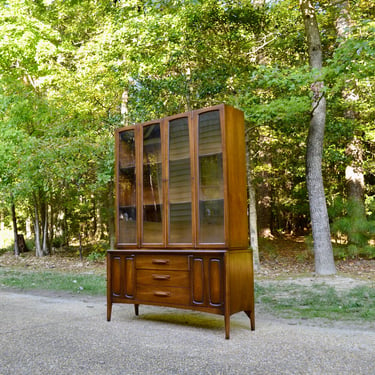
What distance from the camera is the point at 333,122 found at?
870 centimetres

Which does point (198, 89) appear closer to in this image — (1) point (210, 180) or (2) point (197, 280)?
(1) point (210, 180)

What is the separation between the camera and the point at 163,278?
3932mm

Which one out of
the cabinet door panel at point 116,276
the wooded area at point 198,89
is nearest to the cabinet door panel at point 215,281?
the cabinet door panel at point 116,276

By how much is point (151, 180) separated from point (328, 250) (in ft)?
14.8

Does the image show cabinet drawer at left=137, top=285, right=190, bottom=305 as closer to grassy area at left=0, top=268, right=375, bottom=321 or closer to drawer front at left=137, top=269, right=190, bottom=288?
drawer front at left=137, top=269, right=190, bottom=288

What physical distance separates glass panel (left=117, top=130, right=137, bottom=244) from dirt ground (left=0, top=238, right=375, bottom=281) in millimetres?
3847

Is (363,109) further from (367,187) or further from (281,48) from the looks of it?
(367,187)

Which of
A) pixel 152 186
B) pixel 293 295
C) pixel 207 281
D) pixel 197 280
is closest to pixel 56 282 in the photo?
pixel 152 186

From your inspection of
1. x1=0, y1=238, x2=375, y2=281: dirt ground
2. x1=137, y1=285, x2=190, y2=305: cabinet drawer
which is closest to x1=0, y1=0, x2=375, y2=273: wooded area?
x1=0, y1=238, x2=375, y2=281: dirt ground

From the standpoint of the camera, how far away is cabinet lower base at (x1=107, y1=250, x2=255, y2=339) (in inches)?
A: 139

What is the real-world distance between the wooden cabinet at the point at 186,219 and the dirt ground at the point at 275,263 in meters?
3.87

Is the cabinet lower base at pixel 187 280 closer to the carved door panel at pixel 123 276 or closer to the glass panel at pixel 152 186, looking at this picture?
the carved door panel at pixel 123 276

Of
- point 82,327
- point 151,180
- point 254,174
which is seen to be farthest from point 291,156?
point 82,327

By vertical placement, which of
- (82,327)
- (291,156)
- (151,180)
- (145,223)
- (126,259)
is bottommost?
(82,327)
